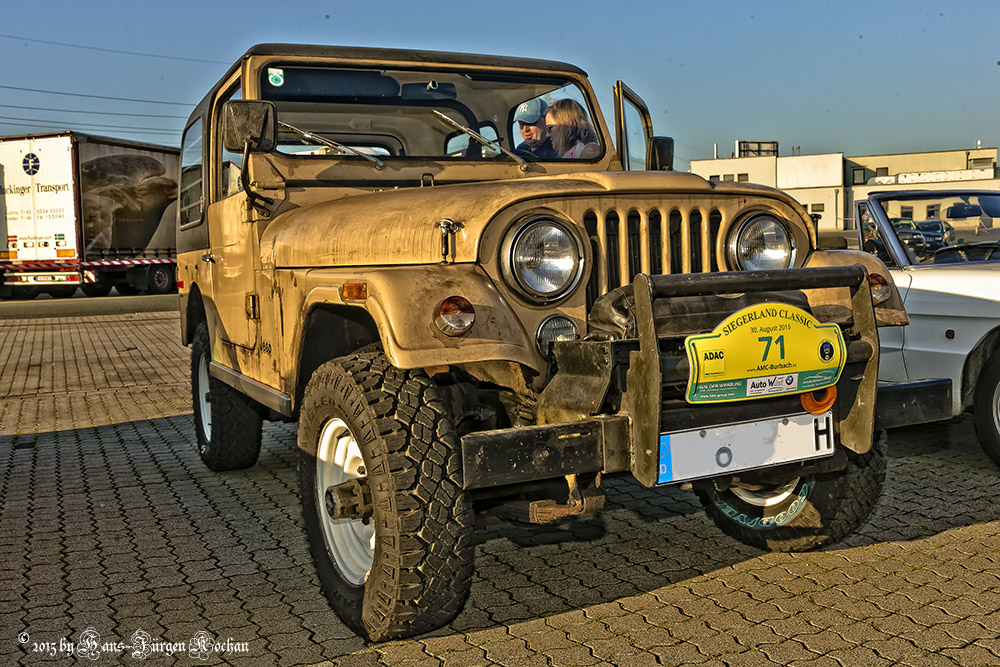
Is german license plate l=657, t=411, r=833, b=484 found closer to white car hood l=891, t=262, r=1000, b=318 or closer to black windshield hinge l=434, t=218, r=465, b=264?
black windshield hinge l=434, t=218, r=465, b=264

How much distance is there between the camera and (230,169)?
4.93m

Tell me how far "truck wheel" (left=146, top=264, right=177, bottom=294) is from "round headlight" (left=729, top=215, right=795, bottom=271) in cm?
2290

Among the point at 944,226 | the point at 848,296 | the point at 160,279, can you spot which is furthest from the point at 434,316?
the point at 160,279

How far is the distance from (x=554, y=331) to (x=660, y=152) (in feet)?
7.37

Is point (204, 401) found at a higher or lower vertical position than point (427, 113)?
lower

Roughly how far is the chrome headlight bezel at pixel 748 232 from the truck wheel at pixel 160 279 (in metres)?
22.9

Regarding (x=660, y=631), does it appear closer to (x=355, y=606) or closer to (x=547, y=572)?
(x=547, y=572)

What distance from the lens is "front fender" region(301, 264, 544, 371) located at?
2.97m

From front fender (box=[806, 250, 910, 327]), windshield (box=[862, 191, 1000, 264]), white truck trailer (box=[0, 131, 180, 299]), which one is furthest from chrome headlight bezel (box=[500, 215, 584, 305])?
white truck trailer (box=[0, 131, 180, 299])

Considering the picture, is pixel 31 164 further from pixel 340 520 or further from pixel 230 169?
pixel 340 520

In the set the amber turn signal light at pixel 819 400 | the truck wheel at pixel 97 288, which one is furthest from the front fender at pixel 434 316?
the truck wheel at pixel 97 288

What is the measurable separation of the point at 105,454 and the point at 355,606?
406 cm

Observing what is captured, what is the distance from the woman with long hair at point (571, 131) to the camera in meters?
5.00

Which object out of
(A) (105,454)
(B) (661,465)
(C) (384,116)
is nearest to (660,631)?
(B) (661,465)
